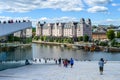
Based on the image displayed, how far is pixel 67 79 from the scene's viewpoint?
34.3 ft

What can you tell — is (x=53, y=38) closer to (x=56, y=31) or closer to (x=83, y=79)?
(x=56, y=31)

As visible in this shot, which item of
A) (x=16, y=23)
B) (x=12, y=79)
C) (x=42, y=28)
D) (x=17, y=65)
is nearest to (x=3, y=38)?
(x=16, y=23)

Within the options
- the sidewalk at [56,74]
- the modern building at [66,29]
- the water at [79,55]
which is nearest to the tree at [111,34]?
the modern building at [66,29]

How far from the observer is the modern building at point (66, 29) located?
131 m

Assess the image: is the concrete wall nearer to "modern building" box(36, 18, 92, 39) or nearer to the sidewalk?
the sidewalk

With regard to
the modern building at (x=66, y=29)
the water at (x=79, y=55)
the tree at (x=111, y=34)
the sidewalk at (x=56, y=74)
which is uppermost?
the modern building at (x=66, y=29)

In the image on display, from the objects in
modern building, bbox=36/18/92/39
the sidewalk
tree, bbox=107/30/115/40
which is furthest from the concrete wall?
modern building, bbox=36/18/92/39

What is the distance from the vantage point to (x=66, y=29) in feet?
463

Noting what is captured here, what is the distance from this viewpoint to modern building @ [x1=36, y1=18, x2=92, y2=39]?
13138 centimetres

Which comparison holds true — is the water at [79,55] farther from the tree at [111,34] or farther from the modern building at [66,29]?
the modern building at [66,29]

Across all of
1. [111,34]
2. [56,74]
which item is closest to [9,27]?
[56,74]

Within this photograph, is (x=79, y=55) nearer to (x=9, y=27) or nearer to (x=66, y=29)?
(x=9, y=27)

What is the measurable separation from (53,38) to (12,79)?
443ft

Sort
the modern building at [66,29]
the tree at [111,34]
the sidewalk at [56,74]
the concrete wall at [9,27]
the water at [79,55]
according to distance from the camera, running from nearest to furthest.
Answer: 1. the sidewalk at [56,74]
2. the concrete wall at [9,27]
3. the water at [79,55]
4. the tree at [111,34]
5. the modern building at [66,29]
